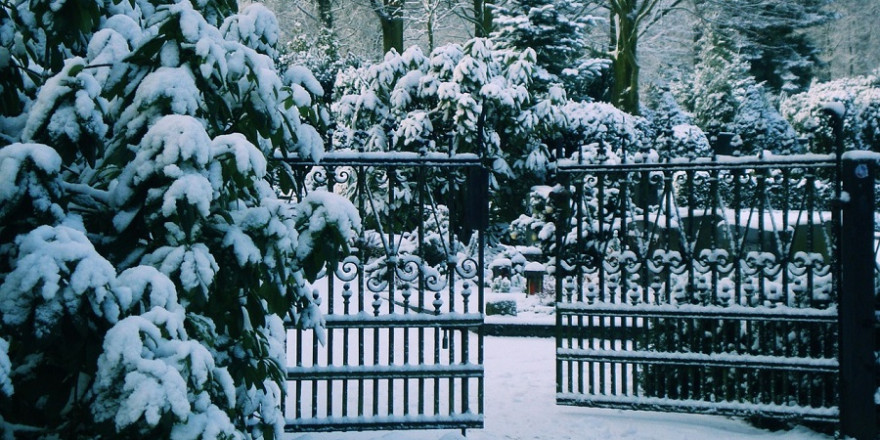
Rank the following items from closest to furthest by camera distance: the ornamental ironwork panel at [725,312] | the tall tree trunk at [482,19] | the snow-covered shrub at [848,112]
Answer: the ornamental ironwork panel at [725,312] → the snow-covered shrub at [848,112] → the tall tree trunk at [482,19]

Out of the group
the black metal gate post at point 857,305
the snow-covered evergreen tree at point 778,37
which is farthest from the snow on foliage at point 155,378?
the snow-covered evergreen tree at point 778,37

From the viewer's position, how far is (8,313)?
2.11 metres

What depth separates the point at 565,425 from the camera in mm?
5746

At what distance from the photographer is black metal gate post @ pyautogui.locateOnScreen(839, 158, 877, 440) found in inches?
201

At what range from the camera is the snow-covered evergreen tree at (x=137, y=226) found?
2.15m

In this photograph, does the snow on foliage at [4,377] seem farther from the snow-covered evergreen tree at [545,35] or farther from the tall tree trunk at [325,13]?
the tall tree trunk at [325,13]

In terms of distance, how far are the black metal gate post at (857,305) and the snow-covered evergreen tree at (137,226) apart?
12.4 feet

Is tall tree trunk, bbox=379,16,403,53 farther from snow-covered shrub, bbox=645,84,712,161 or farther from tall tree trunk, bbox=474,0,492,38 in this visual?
snow-covered shrub, bbox=645,84,712,161

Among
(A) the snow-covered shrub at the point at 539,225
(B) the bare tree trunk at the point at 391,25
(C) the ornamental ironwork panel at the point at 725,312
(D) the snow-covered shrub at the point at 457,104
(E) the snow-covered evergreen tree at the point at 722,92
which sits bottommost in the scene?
(C) the ornamental ironwork panel at the point at 725,312

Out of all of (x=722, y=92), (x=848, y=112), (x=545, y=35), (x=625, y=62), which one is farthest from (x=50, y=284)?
(x=722, y=92)

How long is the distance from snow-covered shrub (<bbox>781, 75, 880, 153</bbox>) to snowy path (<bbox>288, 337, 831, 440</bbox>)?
861cm

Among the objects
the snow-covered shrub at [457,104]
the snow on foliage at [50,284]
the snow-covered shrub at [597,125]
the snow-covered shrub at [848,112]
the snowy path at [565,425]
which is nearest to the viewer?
the snow on foliage at [50,284]

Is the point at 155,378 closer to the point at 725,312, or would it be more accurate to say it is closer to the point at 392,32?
the point at 725,312

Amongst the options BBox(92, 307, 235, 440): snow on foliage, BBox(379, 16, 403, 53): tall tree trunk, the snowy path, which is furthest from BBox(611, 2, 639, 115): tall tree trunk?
BBox(92, 307, 235, 440): snow on foliage
